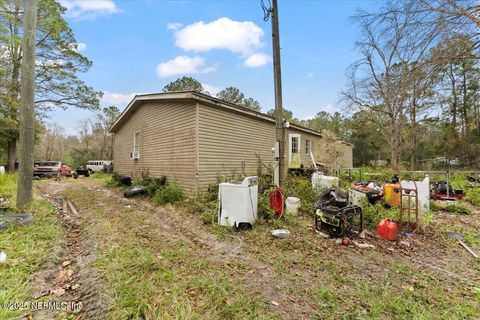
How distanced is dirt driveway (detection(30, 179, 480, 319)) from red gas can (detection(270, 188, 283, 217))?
2.12ft

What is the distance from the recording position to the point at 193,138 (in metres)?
7.52

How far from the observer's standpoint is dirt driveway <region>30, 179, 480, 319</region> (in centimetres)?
237

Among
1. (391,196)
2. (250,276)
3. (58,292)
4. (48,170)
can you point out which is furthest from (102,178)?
(391,196)

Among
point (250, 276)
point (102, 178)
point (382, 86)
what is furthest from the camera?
point (102, 178)

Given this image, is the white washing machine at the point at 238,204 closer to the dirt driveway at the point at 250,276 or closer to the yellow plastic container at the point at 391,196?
the dirt driveway at the point at 250,276

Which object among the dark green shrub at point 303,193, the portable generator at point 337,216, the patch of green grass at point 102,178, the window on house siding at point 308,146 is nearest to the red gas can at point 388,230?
the portable generator at point 337,216

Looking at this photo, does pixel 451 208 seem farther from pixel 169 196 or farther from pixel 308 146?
pixel 308 146

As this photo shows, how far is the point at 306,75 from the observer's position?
10125 millimetres

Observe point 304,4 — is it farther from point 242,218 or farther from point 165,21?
point 242,218

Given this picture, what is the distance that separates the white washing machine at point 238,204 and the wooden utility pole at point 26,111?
442cm

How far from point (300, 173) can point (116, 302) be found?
31.1ft

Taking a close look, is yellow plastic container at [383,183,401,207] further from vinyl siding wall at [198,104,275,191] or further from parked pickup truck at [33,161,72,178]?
parked pickup truck at [33,161,72,178]

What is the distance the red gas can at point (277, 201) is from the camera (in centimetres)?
557

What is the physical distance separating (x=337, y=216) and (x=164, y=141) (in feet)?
22.5
